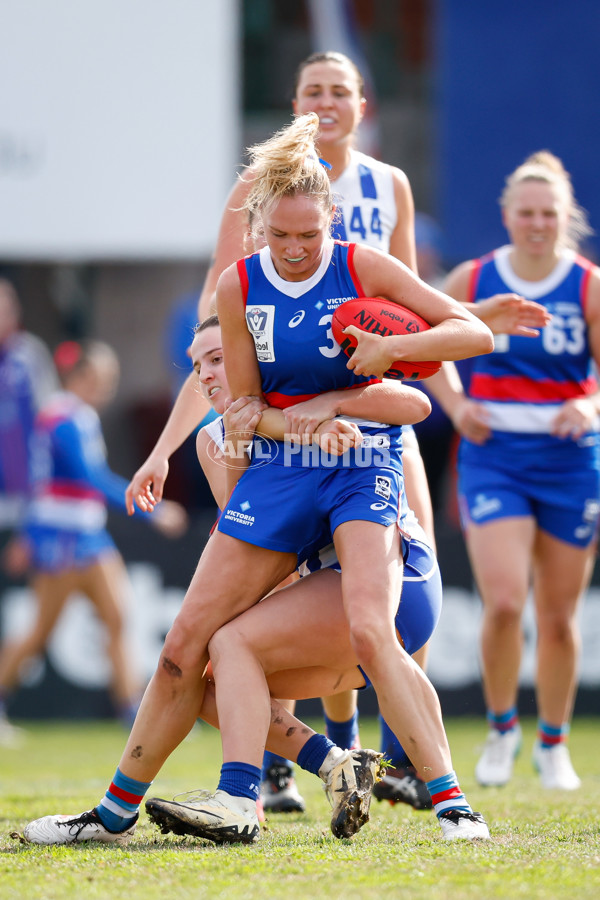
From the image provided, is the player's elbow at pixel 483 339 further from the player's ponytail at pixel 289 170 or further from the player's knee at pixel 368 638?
the player's knee at pixel 368 638

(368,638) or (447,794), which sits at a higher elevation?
(368,638)

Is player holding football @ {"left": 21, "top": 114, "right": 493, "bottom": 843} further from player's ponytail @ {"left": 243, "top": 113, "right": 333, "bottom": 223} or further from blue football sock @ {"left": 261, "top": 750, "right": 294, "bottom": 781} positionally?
blue football sock @ {"left": 261, "top": 750, "right": 294, "bottom": 781}

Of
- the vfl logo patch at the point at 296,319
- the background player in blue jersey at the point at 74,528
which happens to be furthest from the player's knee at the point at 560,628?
the background player in blue jersey at the point at 74,528

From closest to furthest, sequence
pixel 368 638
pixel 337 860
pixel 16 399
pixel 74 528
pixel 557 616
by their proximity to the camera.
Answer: pixel 337 860 → pixel 368 638 → pixel 557 616 → pixel 74 528 → pixel 16 399

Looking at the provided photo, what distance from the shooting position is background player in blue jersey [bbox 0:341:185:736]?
8.81 meters

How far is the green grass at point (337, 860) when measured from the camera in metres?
2.96

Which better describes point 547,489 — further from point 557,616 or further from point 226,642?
point 226,642

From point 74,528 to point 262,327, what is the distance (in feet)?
18.0

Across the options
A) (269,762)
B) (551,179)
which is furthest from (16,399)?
(269,762)

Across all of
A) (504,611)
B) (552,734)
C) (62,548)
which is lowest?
(552,734)

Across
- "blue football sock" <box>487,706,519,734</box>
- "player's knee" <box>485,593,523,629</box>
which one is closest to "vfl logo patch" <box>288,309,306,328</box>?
"player's knee" <box>485,593,523,629</box>

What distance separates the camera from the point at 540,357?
5676mm

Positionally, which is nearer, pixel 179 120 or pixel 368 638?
pixel 368 638

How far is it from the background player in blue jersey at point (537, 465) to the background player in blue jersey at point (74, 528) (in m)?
3.48
